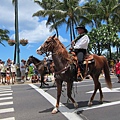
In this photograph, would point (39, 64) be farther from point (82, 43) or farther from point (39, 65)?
point (82, 43)

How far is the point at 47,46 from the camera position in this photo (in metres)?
6.51

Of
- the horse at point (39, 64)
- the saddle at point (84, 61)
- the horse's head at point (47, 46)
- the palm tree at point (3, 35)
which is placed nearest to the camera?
the horse's head at point (47, 46)

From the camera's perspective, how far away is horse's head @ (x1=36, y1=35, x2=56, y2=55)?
6457 millimetres

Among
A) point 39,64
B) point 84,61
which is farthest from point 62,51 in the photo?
point 39,64

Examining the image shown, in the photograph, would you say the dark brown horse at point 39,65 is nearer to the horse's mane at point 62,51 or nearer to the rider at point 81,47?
the rider at point 81,47

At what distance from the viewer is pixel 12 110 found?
7.44 m

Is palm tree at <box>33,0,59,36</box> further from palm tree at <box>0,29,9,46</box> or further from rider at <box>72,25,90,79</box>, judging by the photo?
rider at <box>72,25,90,79</box>

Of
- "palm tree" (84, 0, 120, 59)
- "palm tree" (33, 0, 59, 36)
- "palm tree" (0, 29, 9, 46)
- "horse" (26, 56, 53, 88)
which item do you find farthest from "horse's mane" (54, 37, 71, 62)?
"palm tree" (0, 29, 9, 46)

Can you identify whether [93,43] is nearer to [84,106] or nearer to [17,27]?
[17,27]

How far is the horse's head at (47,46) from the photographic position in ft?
21.2

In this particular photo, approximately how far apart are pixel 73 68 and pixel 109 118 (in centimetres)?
181

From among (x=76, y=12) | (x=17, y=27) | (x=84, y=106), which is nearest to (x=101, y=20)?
(x=76, y=12)

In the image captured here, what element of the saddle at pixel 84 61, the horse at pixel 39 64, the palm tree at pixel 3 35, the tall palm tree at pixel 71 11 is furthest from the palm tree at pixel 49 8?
the saddle at pixel 84 61

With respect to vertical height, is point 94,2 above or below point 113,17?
above
